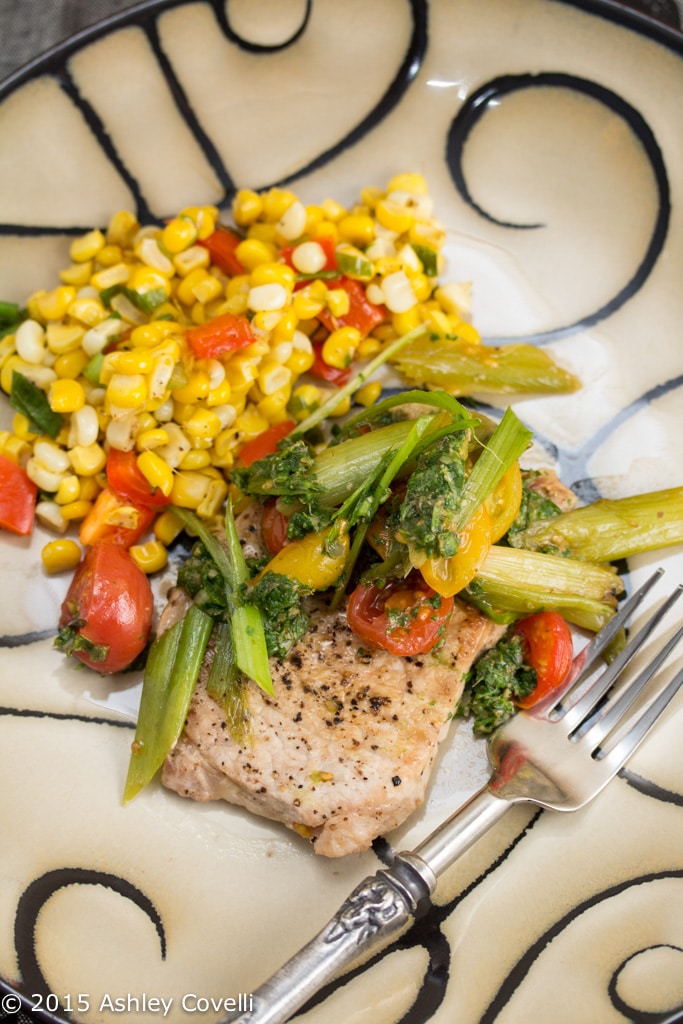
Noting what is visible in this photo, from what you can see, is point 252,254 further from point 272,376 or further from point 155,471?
point 155,471

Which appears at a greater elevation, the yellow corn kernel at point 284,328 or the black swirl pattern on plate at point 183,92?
the black swirl pattern on plate at point 183,92

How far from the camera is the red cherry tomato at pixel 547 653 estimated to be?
3006mm

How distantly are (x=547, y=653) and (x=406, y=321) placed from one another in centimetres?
154

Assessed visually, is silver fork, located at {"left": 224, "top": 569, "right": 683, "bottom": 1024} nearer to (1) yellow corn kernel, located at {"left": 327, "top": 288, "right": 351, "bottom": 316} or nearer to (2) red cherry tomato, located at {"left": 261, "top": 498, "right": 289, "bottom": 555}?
(2) red cherry tomato, located at {"left": 261, "top": 498, "right": 289, "bottom": 555}

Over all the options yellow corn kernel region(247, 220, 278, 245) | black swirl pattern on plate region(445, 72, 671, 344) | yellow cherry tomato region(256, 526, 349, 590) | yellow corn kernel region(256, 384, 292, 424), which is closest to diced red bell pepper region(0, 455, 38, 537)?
yellow corn kernel region(256, 384, 292, 424)

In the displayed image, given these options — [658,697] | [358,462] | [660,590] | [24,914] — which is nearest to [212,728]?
[24,914]

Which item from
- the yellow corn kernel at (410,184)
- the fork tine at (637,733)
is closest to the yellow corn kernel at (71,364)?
the yellow corn kernel at (410,184)

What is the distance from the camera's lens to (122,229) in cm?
377

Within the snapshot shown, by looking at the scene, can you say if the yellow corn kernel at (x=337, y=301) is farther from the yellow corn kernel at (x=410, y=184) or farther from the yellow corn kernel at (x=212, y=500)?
the yellow corn kernel at (x=212, y=500)

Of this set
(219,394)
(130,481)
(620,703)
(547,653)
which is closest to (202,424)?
(219,394)

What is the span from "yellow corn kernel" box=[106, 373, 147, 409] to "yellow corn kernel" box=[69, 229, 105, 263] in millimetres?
857

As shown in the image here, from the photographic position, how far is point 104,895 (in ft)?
9.25

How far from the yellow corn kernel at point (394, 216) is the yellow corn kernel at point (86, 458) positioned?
1573 mm

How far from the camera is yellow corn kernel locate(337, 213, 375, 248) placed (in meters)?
3.64
